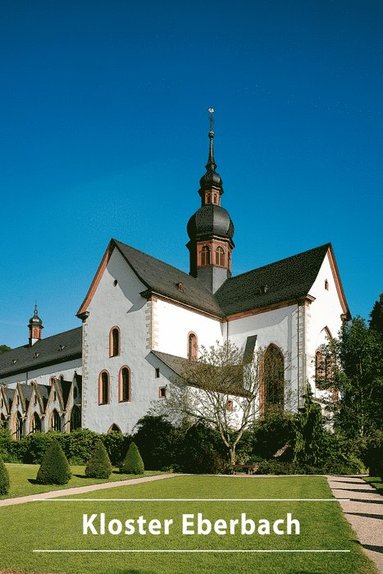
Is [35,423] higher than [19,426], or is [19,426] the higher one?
[35,423]

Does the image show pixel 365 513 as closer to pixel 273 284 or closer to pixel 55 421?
pixel 273 284

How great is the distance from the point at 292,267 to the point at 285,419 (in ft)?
44.8

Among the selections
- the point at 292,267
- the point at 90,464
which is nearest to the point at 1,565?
the point at 90,464

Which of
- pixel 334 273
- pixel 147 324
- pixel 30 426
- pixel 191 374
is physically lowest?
pixel 30 426

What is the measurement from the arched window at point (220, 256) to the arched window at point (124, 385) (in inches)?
566

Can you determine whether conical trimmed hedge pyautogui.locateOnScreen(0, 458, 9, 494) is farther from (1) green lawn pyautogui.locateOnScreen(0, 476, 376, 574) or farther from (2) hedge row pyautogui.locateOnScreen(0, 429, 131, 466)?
(2) hedge row pyautogui.locateOnScreen(0, 429, 131, 466)

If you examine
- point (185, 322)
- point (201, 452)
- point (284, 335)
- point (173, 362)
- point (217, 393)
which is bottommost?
point (201, 452)

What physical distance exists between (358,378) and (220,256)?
58.4 feet

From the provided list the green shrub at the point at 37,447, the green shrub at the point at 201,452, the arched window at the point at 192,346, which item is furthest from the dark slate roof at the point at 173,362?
the green shrub at the point at 37,447

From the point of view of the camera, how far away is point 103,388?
1631 inches

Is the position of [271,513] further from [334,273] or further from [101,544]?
[334,273]

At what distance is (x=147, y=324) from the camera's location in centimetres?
3906

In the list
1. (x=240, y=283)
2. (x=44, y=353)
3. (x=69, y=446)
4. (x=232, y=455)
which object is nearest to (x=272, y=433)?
(x=232, y=455)

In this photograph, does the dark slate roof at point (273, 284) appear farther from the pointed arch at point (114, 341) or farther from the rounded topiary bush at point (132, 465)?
the rounded topiary bush at point (132, 465)
